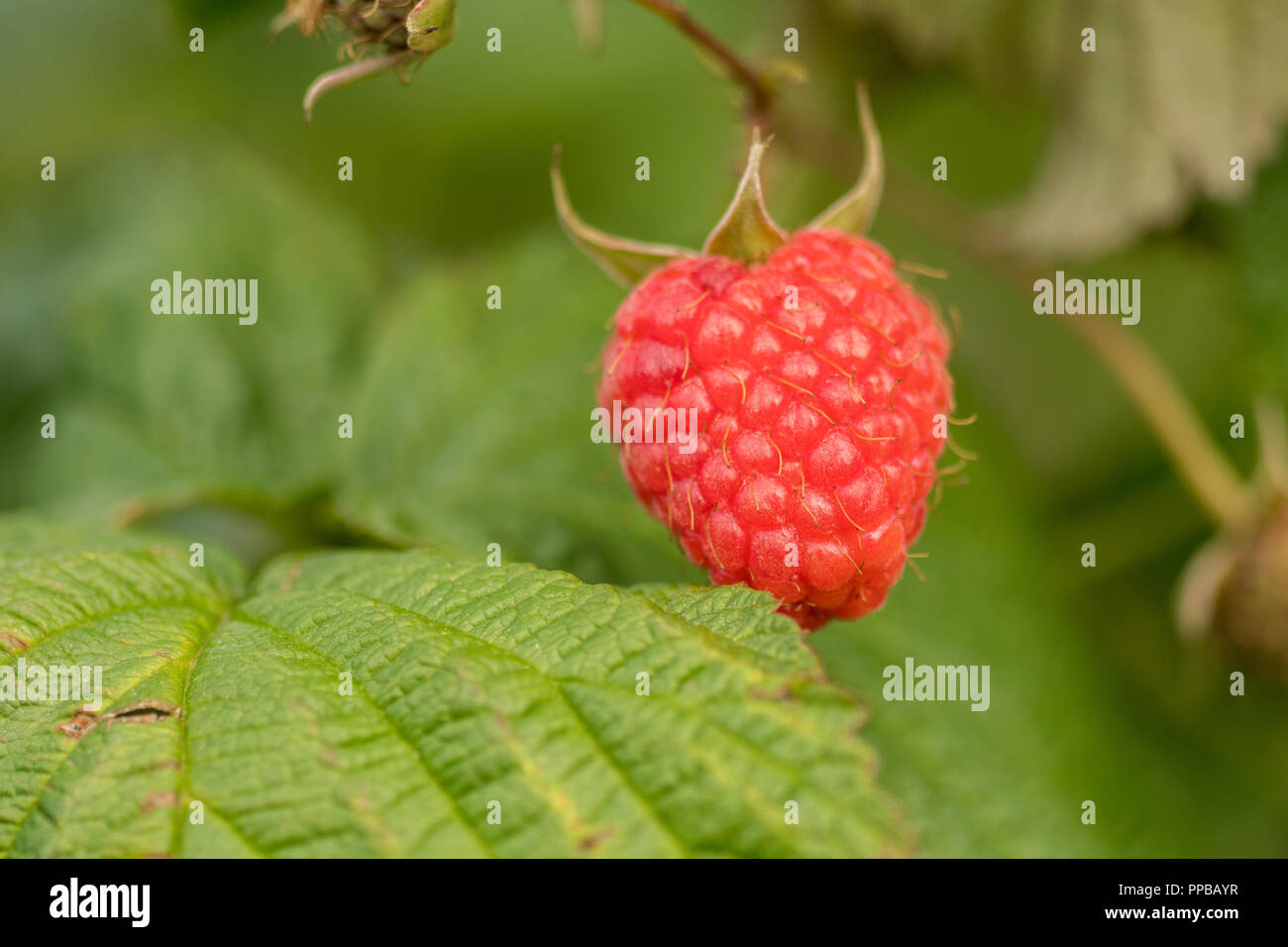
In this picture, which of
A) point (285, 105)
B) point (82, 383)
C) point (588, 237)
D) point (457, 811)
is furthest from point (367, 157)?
point (457, 811)

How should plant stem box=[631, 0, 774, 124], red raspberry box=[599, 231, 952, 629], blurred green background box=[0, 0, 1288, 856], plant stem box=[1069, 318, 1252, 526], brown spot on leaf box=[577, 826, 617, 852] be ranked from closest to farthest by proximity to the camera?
brown spot on leaf box=[577, 826, 617, 852], red raspberry box=[599, 231, 952, 629], plant stem box=[631, 0, 774, 124], blurred green background box=[0, 0, 1288, 856], plant stem box=[1069, 318, 1252, 526]

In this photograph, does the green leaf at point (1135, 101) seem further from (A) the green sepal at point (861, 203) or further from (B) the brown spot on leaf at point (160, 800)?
(B) the brown spot on leaf at point (160, 800)

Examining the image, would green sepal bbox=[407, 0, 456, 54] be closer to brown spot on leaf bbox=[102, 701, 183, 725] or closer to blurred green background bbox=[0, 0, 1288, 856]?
blurred green background bbox=[0, 0, 1288, 856]

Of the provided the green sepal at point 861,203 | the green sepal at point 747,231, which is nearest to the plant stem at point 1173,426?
the green sepal at point 861,203

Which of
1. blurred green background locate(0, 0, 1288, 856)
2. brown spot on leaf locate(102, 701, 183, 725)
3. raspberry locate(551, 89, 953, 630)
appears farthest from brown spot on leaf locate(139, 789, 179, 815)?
blurred green background locate(0, 0, 1288, 856)

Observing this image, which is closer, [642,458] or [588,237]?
[642,458]

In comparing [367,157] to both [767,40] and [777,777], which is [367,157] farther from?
[777,777]
